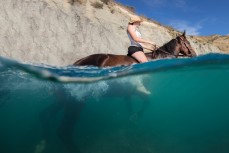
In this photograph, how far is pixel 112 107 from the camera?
480 inches

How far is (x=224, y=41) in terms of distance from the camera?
5525cm

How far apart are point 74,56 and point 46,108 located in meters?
11.2

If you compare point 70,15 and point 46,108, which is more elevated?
point 70,15

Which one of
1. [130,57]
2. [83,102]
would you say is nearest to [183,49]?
[130,57]

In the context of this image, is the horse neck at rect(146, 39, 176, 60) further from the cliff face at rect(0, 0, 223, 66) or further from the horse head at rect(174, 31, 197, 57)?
the cliff face at rect(0, 0, 223, 66)

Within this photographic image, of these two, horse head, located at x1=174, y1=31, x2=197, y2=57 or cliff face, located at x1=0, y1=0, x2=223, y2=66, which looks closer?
horse head, located at x1=174, y1=31, x2=197, y2=57

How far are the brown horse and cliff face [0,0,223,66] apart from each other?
9.60 m

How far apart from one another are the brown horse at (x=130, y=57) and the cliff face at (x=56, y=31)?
31.5ft

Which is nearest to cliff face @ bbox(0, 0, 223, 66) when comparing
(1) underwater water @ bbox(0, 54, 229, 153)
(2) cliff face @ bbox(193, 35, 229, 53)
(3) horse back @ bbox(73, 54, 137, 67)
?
(1) underwater water @ bbox(0, 54, 229, 153)

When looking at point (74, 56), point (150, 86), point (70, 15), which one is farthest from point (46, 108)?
point (70, 15)

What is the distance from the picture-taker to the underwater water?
33.5 feet

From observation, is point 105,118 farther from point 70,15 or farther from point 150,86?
point 70,15

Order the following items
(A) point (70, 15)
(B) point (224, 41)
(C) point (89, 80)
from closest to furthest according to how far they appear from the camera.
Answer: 1. (C) point (89, 80)
2. (A) point (70, 15)
3. (B) point (224, 41)

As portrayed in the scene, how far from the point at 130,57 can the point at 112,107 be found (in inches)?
61.3
